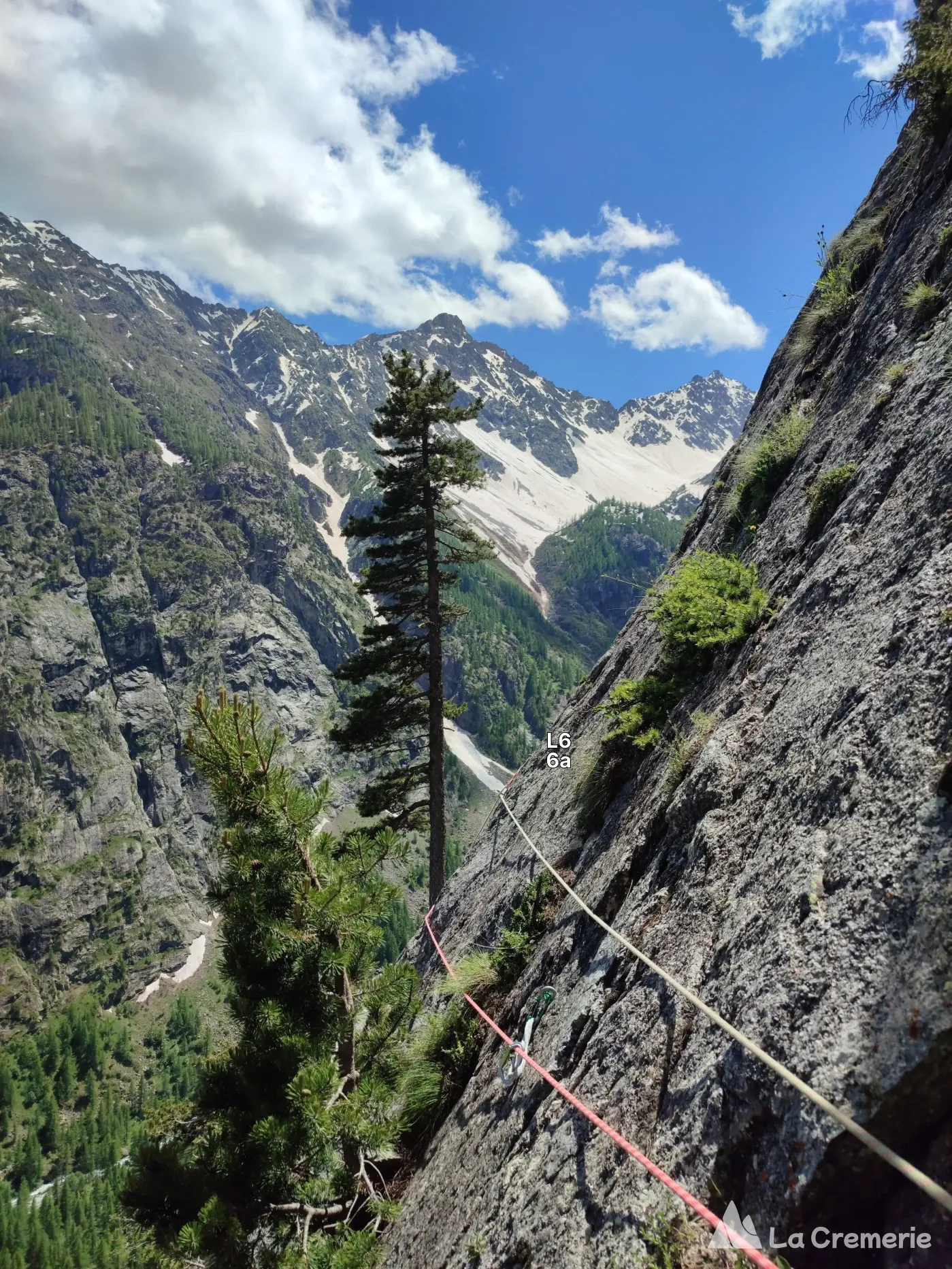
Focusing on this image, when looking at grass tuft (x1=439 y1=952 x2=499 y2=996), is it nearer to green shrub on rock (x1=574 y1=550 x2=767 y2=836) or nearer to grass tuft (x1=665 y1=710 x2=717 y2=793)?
green shrub on rock (x1=574 y1=550 x2=767 y2=836)

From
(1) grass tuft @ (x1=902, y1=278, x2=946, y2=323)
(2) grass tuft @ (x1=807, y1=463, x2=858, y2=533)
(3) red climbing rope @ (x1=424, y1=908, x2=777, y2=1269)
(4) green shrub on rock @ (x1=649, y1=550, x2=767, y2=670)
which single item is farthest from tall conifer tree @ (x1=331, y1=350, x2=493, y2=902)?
(3) red climbing rope @ (x1=424, y1=908, x2=777, y2=1269)

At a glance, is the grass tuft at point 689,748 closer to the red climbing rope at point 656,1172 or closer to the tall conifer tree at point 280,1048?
the red climbing rope at point 656,1172

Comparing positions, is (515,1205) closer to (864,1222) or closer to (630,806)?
(864,1222)

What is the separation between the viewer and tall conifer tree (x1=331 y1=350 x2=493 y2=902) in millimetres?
17516

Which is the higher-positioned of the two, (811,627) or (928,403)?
(928,403)

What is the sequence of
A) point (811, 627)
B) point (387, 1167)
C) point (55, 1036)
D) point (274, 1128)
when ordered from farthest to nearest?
point (55, 1036)
point (387, 1167)
point (811, 627)
point (274, 1128)

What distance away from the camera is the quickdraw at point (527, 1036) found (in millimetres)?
5965

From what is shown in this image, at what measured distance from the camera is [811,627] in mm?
6234

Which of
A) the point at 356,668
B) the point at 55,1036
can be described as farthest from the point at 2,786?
the point at 356,668

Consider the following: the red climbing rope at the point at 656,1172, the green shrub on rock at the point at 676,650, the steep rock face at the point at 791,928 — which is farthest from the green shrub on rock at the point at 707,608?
the red climbing rope at the point at 656,1172

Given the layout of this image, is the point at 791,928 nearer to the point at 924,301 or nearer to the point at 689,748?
the point at 689,748

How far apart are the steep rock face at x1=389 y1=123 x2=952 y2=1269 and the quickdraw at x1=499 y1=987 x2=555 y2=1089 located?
130 mm

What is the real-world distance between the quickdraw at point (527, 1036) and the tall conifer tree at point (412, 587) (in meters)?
10.8

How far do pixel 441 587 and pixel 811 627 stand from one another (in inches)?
526
